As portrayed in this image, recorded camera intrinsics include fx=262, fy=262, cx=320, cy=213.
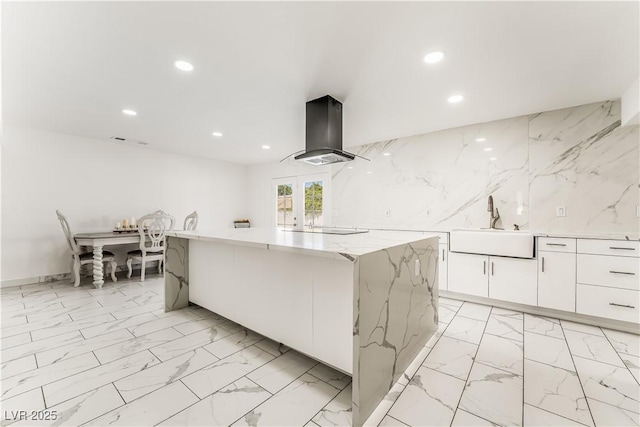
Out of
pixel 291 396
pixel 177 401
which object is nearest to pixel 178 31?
pixel 177 401

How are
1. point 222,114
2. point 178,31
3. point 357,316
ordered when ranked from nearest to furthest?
point 357,316, point 178,31, point 222,114

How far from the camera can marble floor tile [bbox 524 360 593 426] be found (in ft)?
4.58

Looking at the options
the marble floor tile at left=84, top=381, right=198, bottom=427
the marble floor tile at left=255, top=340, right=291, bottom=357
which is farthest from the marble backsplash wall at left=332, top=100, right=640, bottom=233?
the marble floor tile at left=84, top=381, right=198, bottom=427

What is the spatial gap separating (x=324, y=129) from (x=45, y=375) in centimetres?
283

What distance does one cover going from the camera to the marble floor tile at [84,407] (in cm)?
128

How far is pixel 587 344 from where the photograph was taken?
2.16 meters

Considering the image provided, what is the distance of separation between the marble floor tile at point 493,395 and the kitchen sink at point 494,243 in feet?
5.21

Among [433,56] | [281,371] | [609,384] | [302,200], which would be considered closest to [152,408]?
[281,371]

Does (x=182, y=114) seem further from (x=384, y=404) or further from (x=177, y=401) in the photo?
(x=384, y=404)

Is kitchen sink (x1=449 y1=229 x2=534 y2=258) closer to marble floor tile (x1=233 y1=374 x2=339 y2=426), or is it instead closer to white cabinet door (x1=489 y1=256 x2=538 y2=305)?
white cabinet door (x1=489 y1=256 x2=538 y2=305)

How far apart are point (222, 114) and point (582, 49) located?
133 inches

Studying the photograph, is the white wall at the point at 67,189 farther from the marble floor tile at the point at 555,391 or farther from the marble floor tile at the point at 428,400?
the marble floor tile at the point at 555,391

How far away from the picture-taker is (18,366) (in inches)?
69.1

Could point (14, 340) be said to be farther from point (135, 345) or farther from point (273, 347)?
point (273, 347)
